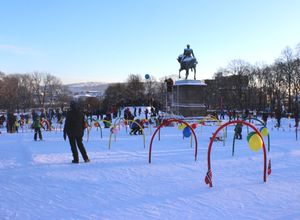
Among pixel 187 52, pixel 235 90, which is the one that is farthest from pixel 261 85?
pixel 187 52

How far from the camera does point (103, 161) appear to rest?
10.6m

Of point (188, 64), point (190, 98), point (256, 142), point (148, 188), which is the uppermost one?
point (188, 64)

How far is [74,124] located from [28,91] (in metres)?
96.8

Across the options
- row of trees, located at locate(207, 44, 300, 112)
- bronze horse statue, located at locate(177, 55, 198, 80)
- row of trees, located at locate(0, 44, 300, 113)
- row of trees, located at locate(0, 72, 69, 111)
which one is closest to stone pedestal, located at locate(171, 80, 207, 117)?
bronze horse statue, located at locate(177, 55, 198, 80)

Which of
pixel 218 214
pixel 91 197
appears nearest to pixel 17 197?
pixel 91 197

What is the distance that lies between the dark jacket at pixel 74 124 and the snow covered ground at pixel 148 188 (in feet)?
2.85

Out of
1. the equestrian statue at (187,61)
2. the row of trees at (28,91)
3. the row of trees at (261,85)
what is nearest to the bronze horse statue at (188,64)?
the equestrian statue at (187,61)

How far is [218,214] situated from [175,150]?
778 cm

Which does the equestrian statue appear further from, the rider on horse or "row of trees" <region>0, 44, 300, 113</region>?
"row of trees" <region>0, 44, 300, 113</region>

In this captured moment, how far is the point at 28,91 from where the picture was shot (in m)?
101

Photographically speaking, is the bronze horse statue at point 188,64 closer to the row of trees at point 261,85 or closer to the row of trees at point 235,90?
the row of trees at point 235,90

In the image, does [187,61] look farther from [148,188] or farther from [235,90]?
[235,90]

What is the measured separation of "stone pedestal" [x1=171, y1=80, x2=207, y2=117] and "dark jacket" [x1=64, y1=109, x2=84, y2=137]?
63.1ft

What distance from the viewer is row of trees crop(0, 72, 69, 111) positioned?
280 ft
